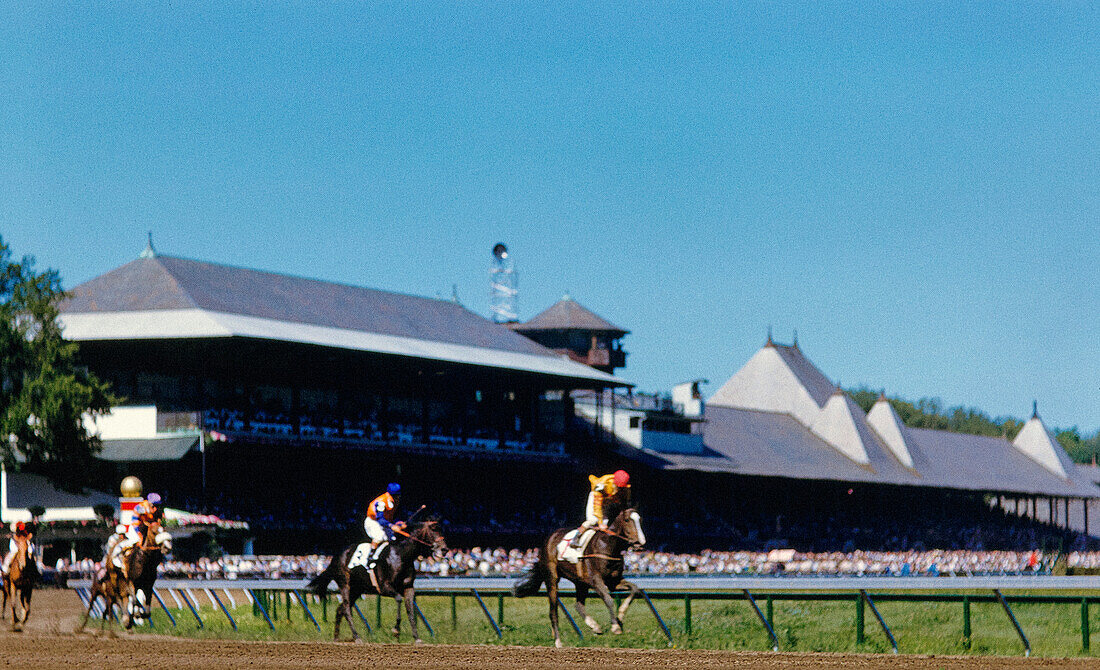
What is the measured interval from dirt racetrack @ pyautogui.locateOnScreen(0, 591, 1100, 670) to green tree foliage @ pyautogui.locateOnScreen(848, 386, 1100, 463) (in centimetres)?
10785

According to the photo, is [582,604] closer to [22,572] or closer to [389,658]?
[389,658]

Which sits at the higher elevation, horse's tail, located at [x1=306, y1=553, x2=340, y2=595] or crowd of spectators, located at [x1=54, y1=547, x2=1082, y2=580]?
horse's tail, located at [x1=306, y1=553, x2=340, y2=595]

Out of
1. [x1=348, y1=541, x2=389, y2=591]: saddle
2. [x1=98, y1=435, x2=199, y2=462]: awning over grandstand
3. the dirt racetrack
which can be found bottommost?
the dirt racetrack

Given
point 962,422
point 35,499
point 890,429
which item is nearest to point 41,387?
point 35,499

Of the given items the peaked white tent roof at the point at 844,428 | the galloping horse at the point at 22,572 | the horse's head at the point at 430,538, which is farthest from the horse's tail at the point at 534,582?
the peaked white tent roof at the point at 844,428

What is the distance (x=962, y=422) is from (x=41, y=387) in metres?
117

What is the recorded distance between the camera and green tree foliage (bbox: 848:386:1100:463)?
132m

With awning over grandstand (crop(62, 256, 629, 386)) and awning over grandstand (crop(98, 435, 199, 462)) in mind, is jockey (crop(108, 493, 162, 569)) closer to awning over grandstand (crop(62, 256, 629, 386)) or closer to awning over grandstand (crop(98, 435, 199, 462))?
awning over grandstand (crop(98, 435, 199, 462))

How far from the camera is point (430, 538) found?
19.8 meters

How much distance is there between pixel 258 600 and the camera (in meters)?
23.8

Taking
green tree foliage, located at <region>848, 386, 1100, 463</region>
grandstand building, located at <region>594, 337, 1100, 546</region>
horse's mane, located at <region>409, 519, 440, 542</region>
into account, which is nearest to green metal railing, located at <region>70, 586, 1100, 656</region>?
horse's mane, located at <region>409, 519, 440, 542</region>

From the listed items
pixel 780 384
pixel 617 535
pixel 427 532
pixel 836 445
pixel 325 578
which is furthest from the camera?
pixel 780 384

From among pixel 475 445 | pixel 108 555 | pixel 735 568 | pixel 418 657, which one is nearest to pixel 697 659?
pixel 418 657

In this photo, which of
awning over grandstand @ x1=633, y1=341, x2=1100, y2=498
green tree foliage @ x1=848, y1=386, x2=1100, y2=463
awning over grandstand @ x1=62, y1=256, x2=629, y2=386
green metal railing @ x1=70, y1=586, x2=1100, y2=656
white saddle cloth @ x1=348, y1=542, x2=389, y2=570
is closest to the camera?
green metal railing @ x1=70, y1=586, x2=1100, y2=656
